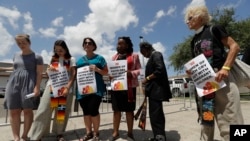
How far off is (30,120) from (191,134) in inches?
117

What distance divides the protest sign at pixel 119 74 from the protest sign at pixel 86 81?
13.2 inches

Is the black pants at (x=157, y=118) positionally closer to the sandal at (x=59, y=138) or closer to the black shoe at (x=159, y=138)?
the black shoe at (x=159, y=138)

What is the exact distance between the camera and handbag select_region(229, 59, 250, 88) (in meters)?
2.99

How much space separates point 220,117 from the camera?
2.98 meters

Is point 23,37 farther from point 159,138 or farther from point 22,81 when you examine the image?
point 159,138

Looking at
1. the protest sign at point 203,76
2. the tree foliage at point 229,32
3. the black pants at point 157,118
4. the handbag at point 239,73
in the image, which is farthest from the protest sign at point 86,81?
the tree foliage at point 229,32

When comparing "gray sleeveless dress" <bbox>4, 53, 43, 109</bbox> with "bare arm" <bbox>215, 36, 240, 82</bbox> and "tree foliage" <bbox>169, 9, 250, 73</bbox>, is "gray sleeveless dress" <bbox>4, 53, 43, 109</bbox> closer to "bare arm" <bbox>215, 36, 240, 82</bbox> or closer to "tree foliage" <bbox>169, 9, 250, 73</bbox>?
"bare arm" <bbox>215, 36, 240, 82</bbox>

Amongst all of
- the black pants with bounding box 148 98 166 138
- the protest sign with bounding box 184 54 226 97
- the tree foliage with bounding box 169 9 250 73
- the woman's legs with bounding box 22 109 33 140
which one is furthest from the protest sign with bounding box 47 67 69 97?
the tree foliage with bounding box 169 9 250 73

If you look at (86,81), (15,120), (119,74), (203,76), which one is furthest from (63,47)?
(203,76)

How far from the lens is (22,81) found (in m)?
4.32

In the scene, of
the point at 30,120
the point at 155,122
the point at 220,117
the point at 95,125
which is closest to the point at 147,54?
the point at 155,122

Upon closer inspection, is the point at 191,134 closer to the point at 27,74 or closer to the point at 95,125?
the point at 95,125

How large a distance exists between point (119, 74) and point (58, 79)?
1.05m

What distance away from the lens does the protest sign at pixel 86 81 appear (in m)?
4.39
